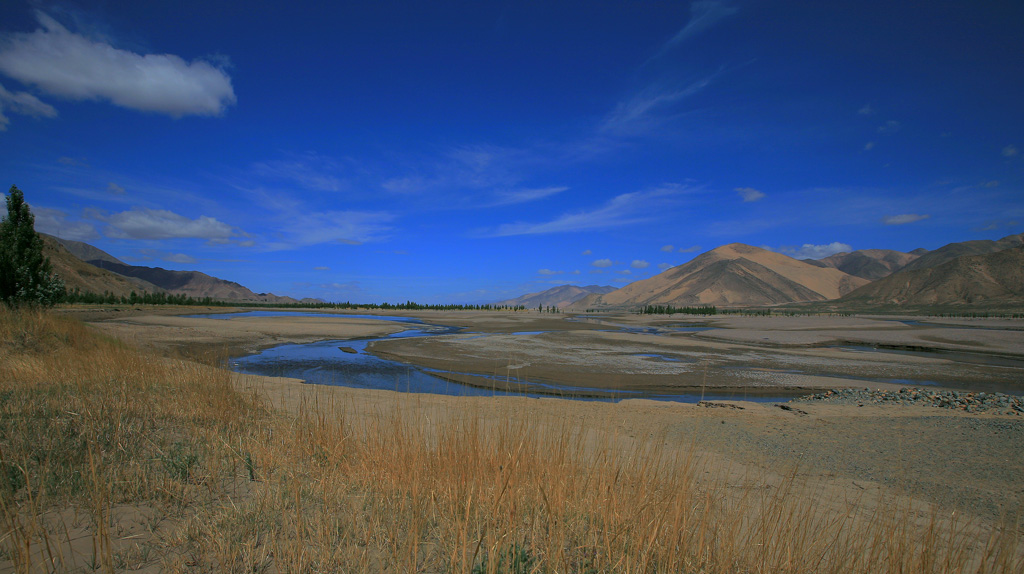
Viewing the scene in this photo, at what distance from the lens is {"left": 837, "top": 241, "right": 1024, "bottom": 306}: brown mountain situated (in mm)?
67812

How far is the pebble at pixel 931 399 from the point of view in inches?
389

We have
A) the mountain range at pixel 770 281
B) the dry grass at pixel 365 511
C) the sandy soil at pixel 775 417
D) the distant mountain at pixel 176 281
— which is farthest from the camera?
the distant mountain at pixel 176 281

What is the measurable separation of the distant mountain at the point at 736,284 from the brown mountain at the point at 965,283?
3482 centimetres

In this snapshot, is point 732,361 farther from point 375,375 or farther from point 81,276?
point 81,276

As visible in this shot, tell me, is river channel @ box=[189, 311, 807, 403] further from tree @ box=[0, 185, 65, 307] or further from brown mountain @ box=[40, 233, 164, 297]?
brown mountain @ box=[40, 233, 164, 297]

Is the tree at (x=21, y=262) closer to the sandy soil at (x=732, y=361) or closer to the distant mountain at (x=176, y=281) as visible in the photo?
the sandy soil at (x=732, y=361)

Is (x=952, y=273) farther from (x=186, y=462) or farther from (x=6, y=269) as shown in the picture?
(x=6, y=269)

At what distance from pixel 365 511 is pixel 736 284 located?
143 m

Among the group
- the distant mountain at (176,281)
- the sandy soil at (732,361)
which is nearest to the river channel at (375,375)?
the sandy soil at (732,361)

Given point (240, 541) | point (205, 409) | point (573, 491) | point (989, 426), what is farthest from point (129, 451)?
point (989, 426)

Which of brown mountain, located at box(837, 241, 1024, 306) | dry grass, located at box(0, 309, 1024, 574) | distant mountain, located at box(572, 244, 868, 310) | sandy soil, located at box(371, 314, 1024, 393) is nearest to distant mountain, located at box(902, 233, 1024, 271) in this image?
distant mountain, located at box(572, 244, 868, 310)

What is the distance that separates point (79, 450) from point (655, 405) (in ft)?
32.1

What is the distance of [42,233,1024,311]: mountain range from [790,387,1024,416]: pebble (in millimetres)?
71362

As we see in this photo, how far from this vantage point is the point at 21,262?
15.8 m
